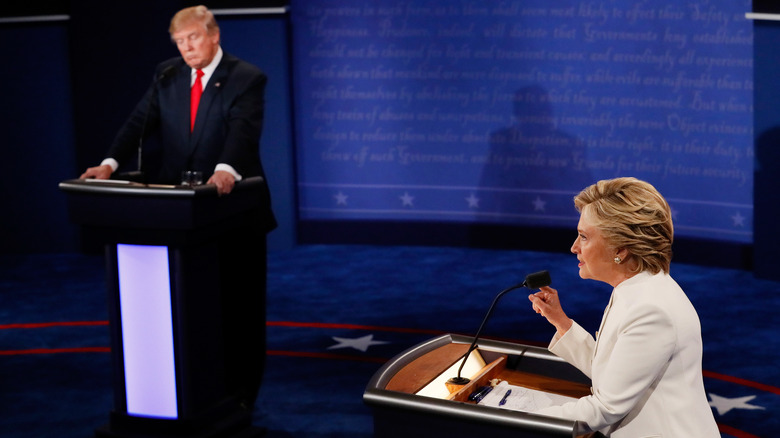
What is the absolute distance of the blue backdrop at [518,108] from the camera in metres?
6.88

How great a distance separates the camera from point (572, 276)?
6766 millimetres

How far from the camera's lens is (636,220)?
205 cm

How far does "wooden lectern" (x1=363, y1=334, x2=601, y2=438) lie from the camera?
2051 millimetres

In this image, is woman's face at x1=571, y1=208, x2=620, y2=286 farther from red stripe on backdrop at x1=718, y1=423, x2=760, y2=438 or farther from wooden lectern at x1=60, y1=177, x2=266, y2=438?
red stripe on backdrop at x1=718, y1=423, x2=760, y2=438

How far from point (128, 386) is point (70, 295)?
9.64ft

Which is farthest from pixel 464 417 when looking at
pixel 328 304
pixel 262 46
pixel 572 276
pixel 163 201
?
pixel 262 46

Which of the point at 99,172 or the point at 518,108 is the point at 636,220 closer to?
the point at 99,172

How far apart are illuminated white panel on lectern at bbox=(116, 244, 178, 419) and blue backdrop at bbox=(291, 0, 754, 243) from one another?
14.0ft

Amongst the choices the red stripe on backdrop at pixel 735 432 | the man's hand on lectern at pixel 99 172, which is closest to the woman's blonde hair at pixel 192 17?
the man's hand on lectern at pixel 99 172

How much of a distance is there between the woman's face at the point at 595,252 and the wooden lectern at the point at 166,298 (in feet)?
5.82

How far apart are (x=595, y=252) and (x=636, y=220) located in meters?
0.13

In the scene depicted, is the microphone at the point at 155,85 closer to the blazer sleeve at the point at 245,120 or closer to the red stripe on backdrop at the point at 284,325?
the blazer sleeve at the point at 245,120

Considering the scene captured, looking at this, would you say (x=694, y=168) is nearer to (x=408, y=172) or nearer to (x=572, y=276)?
(x=572, y=276)

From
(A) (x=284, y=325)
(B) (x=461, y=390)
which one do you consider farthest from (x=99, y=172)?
(B) (x=461, y=390)
